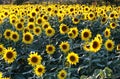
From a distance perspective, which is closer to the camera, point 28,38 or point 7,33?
point 28,38

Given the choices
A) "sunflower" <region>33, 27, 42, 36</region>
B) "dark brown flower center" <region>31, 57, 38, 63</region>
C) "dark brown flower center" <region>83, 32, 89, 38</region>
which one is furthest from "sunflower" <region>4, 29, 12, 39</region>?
"dark brown flower center" <region>31, 57, 38, 63</region>

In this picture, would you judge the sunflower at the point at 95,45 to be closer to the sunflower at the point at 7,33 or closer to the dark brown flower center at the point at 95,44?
the dark brown flower center at the point at 95,44

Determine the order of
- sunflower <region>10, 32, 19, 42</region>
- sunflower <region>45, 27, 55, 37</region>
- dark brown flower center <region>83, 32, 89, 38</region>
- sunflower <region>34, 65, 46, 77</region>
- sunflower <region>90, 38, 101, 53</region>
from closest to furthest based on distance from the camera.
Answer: sunflower <region>34, 65, 46, 77</region>, sunflower <region>90, 38, 101, 53</region>, dark brown flower center <region>83, 32, 89, 38</region>, sunflower <region>10, 32, 19, 42</region>, sunflower <region>45, 27, 55, 37</region>

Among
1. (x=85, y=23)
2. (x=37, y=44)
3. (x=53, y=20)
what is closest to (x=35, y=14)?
(x=53, y=20)

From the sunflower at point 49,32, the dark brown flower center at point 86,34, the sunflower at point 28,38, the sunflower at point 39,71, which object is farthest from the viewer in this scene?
the sunflower at point 49,32

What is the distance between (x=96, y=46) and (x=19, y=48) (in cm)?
196

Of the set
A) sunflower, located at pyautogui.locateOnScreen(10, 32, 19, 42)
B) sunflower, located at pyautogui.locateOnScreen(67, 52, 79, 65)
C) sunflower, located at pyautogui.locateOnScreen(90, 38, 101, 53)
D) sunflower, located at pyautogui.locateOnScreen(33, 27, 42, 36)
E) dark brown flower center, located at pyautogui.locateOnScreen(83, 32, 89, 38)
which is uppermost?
sunflower, located at pyautogui.locateOnScreen(33, 27, 42, 36)

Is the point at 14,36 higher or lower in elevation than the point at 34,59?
higher

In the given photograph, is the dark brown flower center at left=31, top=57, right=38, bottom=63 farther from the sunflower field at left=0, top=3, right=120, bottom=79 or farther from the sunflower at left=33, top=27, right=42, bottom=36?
the sunflower at left=33, top=27, right=42, bottom=36

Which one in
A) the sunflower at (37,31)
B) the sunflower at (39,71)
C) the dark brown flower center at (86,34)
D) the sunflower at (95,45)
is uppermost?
the sunflower at (37,31)

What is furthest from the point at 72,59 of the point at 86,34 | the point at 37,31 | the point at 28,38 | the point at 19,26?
Answer: the point at 19,26

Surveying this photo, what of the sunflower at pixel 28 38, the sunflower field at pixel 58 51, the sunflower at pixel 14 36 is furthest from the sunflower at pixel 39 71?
the sunflower at pixel 14 36

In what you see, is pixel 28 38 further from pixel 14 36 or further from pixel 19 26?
pixel 19 26

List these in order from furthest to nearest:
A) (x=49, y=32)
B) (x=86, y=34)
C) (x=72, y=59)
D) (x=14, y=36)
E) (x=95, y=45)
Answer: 1. (x=49, y=32)
2. (x=14, y=36)
3. (x=86, y=34)
4. (x=95, y=45)
5. (x=72, y=59)
